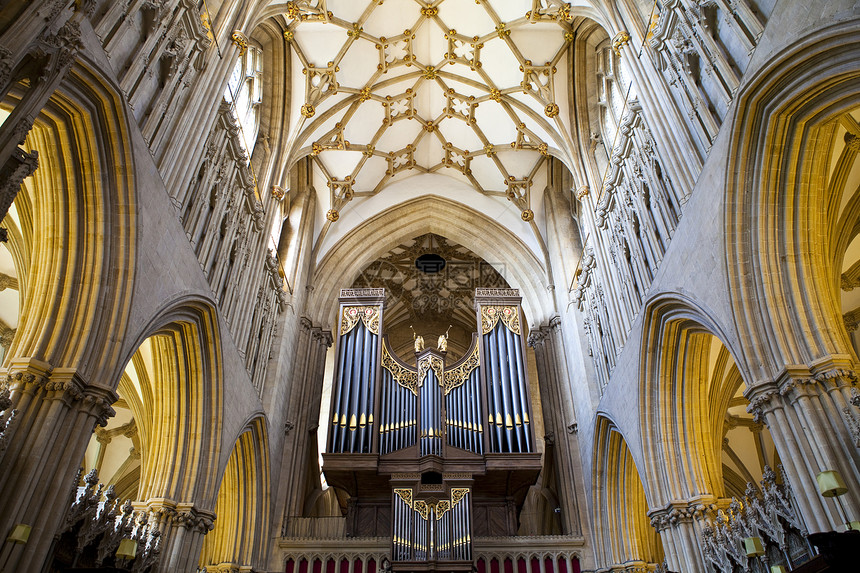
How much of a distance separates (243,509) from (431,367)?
5.30 metres

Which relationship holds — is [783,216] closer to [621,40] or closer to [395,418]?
[621,40]

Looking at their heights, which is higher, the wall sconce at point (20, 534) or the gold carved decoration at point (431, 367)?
the gold carved decoration at point (431, 367)

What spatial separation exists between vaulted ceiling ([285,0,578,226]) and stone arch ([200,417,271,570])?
6542mm

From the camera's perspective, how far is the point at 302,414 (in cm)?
1548

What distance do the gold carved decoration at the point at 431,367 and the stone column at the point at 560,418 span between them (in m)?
2.75

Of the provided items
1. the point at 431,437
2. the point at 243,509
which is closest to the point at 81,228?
the point at 243,509

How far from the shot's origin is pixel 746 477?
1745 centimetres

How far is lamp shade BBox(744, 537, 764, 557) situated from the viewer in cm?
741

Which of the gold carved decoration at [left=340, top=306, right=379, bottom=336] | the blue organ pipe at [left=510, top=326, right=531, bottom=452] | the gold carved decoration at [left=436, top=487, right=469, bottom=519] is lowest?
the gold carved decoration at [left=436, top=487, right=469, bottom=519]

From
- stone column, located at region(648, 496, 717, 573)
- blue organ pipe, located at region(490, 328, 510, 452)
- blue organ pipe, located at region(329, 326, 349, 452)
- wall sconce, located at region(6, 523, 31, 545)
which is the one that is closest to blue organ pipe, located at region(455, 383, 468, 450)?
blue organ pipe, located at region(490, 328, 510, 452)

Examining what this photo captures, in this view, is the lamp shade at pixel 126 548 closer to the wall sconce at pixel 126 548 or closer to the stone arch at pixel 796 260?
the wall sconce at pixel 126 548

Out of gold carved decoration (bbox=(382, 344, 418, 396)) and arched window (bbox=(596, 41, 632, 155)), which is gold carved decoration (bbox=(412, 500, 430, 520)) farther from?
arched window (bbox=(596, 41, 632, 155))

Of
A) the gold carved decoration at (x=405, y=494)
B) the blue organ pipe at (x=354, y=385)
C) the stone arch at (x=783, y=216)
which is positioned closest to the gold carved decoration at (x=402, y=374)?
the blue organ pipe at (x=354, y=385)

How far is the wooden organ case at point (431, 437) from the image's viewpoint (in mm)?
12297
